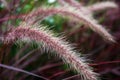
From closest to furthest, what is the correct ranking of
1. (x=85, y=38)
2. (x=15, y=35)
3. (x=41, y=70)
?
(x=15, y=35) → (x=41, y=70) → (x=85, y=38)

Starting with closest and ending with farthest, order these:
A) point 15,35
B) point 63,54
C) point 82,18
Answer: point 63,54 < point 15,35 < point 82,18

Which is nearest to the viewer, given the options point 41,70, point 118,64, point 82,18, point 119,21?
point 82,18

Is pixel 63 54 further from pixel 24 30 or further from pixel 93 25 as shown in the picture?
pixel 93 25

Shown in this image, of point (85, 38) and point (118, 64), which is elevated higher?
point (85, 38)

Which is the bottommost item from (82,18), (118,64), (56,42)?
(118,64)

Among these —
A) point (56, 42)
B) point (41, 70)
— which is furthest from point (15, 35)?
point (41, 70)

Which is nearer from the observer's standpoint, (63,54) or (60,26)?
(63,54)

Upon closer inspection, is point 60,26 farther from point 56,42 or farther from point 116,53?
point 56,42


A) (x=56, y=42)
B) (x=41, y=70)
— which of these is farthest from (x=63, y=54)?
(x=41, y=70)

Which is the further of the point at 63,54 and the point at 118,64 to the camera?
the point at 118,64
